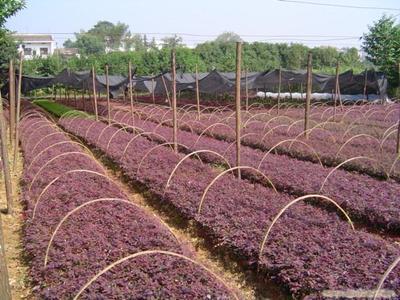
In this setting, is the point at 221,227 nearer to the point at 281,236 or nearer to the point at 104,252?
the point at 281,236

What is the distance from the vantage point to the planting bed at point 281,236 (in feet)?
→ 15.3

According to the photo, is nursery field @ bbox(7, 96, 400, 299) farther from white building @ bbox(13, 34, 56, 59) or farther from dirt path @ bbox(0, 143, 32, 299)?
white building @ bbox(13, 34, 56, 59)

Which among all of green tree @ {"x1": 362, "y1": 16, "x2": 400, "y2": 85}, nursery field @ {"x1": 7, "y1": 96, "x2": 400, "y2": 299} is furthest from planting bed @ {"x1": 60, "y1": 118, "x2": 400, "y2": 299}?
green tree @ {"x1": 362, "y1": 16, "x2": 400, "y2": 85}

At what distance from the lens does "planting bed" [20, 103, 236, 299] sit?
4.38 metres

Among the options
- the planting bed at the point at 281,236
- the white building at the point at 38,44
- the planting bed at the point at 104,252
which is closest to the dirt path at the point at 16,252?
the planting bed at the point at 104,252

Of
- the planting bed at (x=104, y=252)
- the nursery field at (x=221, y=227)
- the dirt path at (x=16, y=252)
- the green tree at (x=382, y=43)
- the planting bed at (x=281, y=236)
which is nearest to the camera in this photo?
the planting bed at (x=104, y=252)

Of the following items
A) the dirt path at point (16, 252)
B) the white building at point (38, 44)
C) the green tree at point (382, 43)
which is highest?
the white building at point (38, 44)

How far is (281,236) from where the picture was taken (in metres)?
5.71

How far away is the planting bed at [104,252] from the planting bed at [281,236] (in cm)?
81

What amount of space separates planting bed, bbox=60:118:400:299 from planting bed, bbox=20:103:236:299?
813mm

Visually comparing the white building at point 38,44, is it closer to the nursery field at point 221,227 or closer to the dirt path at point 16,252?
the nursery field at point 221,227

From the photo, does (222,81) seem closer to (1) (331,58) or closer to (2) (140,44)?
(1) (331,58)

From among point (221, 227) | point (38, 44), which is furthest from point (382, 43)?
point (38, 44)

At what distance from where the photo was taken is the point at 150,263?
192 inches
